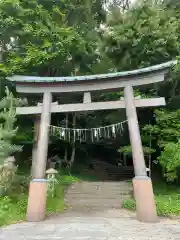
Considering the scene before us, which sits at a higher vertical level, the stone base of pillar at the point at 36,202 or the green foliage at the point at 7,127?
the green foliage at the point at 7,127

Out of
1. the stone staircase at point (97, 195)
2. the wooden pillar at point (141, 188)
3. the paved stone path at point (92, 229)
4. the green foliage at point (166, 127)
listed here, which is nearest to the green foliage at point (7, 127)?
the paved stone path at point (92, 229)

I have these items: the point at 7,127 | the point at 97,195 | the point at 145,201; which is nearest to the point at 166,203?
the point at 145,201

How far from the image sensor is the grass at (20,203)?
769 cm

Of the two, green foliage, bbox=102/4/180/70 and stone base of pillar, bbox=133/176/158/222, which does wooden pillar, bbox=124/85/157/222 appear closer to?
stone base of pillar, bbox=133/176/158/222

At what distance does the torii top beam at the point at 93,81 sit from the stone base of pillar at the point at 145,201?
136 inches

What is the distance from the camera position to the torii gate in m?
7.57

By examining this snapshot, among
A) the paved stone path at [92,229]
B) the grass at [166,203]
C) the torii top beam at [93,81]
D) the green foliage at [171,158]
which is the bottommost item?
the paved stone path at [92,229]

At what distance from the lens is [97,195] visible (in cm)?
1096

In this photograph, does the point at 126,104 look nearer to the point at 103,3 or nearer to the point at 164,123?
the point at 164,123

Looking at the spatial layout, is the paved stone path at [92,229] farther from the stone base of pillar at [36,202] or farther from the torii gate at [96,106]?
the torii gate at [96,106]

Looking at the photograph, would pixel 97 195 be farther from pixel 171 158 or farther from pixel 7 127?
pixel 7 127

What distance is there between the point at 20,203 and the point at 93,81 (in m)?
5.21

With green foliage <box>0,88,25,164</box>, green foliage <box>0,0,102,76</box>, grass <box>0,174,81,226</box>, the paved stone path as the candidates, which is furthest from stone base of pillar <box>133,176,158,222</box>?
green foliage <box>0,0,102,76</box>

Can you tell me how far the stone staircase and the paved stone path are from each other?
1.88 meters
